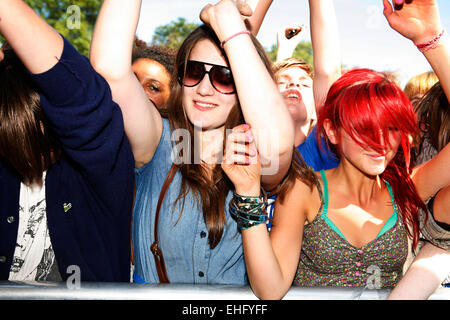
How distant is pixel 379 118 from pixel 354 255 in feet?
A: 1.99

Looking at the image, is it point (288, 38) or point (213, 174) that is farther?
point (288, 38)

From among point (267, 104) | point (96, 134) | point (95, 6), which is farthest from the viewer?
point (95, 6)

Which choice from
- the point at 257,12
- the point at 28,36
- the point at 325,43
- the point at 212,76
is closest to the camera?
the point at 28,36

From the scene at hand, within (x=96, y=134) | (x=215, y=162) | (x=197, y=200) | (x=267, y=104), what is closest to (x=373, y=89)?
(x=267, y=104)

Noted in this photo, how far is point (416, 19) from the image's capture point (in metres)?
1.94

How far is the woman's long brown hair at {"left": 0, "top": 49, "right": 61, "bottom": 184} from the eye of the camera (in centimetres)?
168

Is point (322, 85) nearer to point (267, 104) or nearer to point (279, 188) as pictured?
point (279, 188)

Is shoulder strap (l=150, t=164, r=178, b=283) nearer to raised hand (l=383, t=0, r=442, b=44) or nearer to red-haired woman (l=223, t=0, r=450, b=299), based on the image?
red-haired woman (l=223, t=0, r=450, b=299)

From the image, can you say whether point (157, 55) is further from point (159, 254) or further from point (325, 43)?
point (159, 254)

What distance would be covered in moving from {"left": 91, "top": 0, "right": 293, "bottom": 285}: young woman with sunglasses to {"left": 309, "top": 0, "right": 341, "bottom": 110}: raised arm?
0.85m

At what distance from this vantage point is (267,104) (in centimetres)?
158

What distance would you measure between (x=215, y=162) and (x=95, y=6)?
63.4 ft

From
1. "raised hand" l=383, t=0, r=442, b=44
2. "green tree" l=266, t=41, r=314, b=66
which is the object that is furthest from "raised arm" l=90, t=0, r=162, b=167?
"green tree" l=266, t=41, r=314, b=66

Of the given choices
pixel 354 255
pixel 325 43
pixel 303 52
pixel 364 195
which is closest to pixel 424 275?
pixel 354 255
